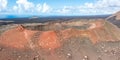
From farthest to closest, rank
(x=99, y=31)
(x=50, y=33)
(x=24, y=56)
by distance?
(x=99, y=31)
(x=50, y=33)
(x=24, y=56)

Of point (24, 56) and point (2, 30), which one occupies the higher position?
point (2, 30)

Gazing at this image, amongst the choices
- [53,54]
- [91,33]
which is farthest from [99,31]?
[53,54]

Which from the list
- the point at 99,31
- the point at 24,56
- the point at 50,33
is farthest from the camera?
the point at 99,31

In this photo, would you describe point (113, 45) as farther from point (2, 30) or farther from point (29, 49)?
point (2, 30)

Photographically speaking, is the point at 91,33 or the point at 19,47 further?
the point at 91,33

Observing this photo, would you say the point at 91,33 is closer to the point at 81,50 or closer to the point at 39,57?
the point at 81,50

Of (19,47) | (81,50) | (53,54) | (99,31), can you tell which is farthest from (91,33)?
(19,47)
